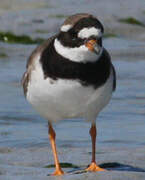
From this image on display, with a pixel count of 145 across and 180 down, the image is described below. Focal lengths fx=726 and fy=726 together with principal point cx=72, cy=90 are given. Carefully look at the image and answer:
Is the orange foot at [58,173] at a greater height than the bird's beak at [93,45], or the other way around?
the bird's beak at [93,45]

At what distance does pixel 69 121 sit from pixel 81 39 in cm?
316

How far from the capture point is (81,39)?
6.03 metres

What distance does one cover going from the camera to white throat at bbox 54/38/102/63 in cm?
601

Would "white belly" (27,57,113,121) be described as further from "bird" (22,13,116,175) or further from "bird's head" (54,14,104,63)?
"bird's head" (54,14,104,63)

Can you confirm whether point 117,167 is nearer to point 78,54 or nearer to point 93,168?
point 93,168

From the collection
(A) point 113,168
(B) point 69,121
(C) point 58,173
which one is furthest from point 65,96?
(B) point 69,121

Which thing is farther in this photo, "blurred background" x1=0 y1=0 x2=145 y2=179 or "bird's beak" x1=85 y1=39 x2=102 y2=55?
"blurred background" x1=0 y1=0 x2=145 y2=179

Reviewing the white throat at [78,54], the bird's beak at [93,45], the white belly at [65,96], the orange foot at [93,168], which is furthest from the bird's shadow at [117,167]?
the bird's beak at [93,45]

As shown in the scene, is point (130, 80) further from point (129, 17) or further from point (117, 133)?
point (129, 17)

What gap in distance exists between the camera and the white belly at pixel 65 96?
20.4 feet

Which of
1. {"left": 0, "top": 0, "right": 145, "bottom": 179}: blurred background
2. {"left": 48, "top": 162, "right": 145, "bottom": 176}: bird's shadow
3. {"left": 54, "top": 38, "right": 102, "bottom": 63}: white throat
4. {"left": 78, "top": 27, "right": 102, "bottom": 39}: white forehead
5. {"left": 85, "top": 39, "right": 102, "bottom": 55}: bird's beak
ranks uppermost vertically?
{"left": 78, "top": 27, "right": 102, "bottom": 39}: white forehead

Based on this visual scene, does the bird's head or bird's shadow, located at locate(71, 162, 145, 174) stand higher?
the bird's head

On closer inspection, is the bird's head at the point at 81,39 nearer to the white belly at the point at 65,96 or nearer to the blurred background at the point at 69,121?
the white belly at the point at 65,96

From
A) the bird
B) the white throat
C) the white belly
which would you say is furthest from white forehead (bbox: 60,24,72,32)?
the white belly
